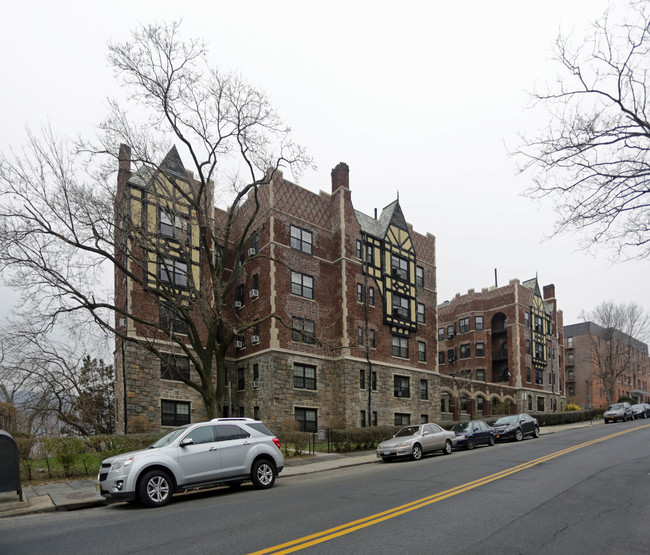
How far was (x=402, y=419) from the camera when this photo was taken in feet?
122

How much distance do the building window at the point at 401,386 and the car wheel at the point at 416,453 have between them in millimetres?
16134

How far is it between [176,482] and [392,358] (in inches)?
1065

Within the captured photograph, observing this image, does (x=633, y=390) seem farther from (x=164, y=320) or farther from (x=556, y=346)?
(x=164, y=320)

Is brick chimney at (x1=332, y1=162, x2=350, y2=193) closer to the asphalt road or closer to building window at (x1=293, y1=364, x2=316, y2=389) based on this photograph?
building window at (x1=293, y1=364, x2=316, y2=389)

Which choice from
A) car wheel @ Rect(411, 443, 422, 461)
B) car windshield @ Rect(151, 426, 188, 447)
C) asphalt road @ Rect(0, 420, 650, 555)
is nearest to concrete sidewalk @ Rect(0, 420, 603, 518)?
asphalt road @ Rect(0, 420, 650, 555)

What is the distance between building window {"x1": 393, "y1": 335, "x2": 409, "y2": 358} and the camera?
3788 centimetres

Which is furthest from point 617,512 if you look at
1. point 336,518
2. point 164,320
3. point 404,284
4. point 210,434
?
point 404,284

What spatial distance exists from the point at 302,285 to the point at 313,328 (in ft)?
9.32

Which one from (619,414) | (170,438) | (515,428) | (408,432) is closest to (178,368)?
(408,432)

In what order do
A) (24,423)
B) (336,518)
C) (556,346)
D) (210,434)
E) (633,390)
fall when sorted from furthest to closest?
(633,390) → (556,346) → (24,423) → (210,434) → (336,518)

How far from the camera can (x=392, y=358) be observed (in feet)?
122

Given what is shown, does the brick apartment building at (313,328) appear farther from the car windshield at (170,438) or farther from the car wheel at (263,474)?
the car windshield at (170,438)

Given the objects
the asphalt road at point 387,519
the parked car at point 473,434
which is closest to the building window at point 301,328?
the parked car at point 473,434

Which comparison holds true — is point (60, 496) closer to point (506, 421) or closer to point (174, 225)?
point (174, 225)
